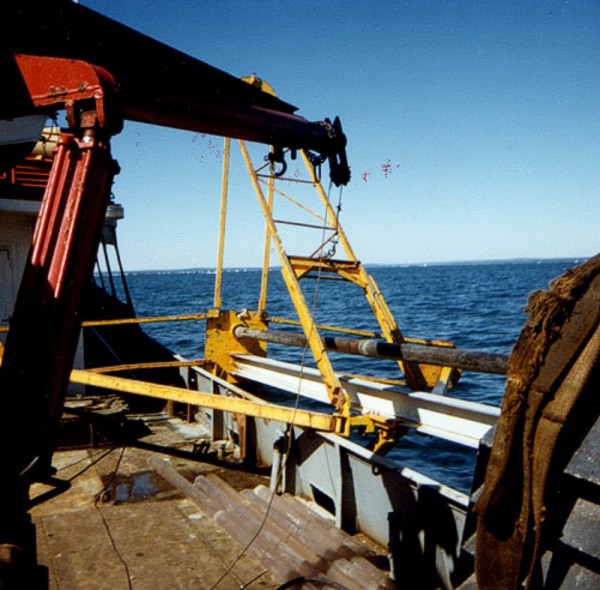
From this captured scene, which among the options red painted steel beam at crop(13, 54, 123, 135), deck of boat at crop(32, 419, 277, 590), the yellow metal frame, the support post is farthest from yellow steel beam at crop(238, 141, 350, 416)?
red painted steel beam at crop(13, 54, 123, 135)

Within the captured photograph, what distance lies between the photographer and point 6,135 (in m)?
4.56

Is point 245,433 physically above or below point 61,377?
below

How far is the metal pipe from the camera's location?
17.5 feet

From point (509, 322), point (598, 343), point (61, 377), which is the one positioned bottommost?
point (509, 322)

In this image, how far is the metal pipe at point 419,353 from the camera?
5344 millimetres

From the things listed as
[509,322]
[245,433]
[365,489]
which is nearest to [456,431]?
[365,489]

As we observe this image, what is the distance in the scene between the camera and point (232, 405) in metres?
5.95

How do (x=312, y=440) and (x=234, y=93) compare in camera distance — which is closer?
(x=234, y=93)

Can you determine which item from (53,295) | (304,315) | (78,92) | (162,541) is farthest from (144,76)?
(162,541)

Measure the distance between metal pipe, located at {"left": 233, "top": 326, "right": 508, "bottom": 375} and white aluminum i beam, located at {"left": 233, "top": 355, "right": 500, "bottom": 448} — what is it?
42 cm

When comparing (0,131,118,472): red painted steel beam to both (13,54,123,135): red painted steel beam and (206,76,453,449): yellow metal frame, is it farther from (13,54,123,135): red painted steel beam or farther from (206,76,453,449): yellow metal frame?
(206,76,453,449): yellow metal frame

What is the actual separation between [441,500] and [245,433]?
12.8 ft

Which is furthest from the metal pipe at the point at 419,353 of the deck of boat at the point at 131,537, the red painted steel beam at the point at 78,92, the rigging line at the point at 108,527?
the red painted steel beam at the point at 78,92

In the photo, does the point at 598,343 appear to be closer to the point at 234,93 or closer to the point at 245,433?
the point at 234,93
